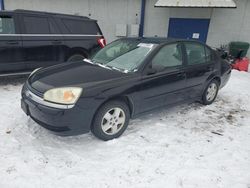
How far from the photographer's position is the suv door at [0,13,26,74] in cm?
496

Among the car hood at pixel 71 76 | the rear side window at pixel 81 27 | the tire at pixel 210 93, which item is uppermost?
the rear side window at pixel 81 27

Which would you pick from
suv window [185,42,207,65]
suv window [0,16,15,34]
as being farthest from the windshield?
suv window [0,16,15,34]

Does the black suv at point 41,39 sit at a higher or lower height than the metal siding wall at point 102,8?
lower

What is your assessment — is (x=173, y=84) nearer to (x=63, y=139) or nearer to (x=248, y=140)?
(x=248, y=140)

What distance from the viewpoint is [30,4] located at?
12172 millimetres

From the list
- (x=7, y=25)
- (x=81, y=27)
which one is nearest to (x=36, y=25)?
(x=7, y=25)

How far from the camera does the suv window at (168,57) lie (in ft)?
11.8

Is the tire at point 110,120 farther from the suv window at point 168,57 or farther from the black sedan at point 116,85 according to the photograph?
the suv window at point 168,57

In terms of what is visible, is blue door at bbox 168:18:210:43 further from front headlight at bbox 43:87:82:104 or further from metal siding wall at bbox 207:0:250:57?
front headlight at bbox 43:87:82:104

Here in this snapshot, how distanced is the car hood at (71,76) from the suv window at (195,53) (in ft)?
5.22

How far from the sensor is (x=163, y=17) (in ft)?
35.8

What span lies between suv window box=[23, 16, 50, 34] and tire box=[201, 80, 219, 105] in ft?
13.1

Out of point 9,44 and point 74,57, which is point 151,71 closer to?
point 74,57

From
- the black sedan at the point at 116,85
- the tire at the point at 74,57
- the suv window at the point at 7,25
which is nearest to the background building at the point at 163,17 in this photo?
the tire at the point at 74,57
